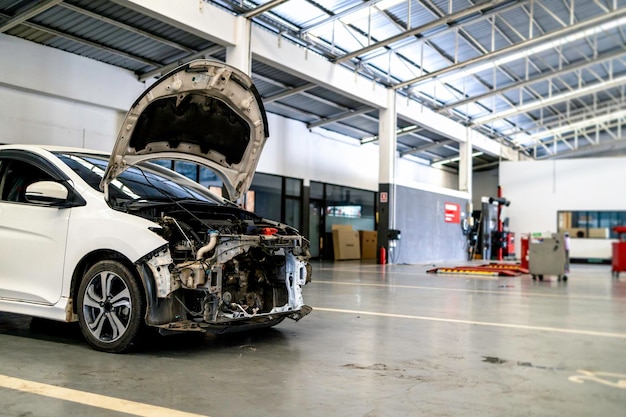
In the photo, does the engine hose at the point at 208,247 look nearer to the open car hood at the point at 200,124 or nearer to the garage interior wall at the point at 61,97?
the open car hood at the point at 200,124

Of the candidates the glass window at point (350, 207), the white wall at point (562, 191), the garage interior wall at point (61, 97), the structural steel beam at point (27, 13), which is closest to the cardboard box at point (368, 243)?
the glass window at point (350, 207)

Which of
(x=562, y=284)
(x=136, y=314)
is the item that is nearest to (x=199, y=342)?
(x=136, y=314)

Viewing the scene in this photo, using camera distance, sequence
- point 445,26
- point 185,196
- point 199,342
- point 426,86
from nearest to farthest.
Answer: point 199,342
point 185,196
point 445,26
point 426,86

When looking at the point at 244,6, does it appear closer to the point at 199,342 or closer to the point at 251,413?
the point at 199,342

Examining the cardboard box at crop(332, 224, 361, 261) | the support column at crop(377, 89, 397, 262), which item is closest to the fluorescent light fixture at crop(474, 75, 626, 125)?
the support column at crop(377, 89, 397, 262)

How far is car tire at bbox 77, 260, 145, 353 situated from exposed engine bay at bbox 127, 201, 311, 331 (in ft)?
0.52

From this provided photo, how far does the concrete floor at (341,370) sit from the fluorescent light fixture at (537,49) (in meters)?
13.3

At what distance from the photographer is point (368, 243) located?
2109cm

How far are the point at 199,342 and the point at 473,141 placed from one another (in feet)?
70.3

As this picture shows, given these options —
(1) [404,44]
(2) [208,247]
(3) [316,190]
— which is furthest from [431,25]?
(2) [208,247]

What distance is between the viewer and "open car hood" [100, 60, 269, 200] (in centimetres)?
375

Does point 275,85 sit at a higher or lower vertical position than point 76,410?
higher

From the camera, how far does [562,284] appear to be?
1048cm

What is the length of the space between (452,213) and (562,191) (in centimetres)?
588
